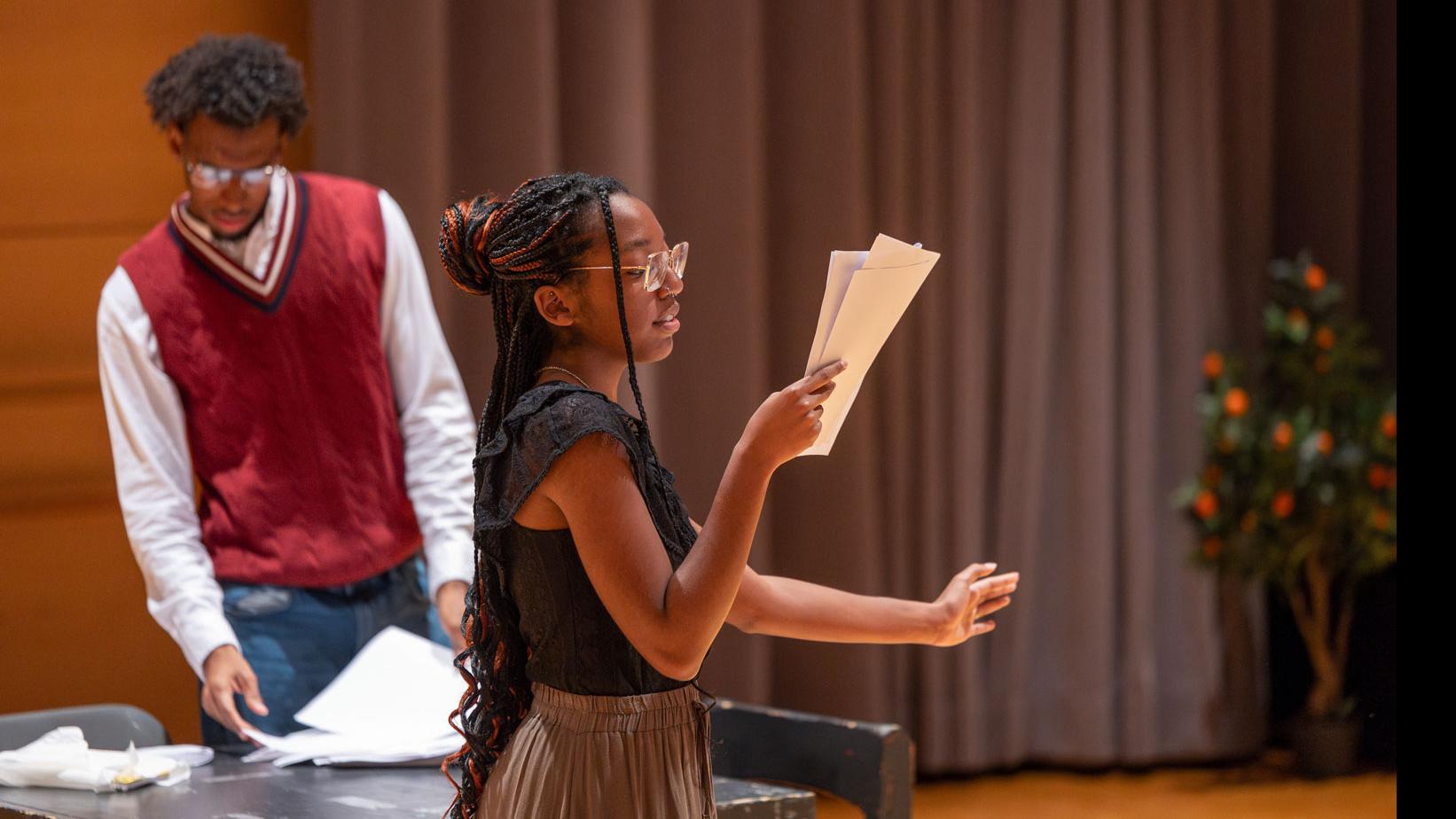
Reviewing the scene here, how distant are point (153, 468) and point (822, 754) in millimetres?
1244

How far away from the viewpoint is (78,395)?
3.63m

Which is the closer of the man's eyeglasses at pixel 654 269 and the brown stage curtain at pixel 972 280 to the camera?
the man's eyeglasses at pixel 654 269

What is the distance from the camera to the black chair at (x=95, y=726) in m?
2.41

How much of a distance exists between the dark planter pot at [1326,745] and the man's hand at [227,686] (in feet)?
10.4

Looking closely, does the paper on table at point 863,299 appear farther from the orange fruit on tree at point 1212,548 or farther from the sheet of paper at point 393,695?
the orange fruit on tree at point 1212,548

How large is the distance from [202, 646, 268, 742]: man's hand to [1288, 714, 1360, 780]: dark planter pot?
3165mm

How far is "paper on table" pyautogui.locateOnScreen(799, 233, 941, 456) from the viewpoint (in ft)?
4.87

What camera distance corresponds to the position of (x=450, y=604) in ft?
8.66

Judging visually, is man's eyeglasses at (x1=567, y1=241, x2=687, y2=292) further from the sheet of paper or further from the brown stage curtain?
the brown stage curtain

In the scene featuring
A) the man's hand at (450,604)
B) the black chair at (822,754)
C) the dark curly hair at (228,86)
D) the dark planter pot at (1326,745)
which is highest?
the dark curly hair at (228,86)

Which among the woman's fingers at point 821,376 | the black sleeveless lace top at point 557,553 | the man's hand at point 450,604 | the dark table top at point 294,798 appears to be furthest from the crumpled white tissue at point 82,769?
the woman's fingers at point 821,376

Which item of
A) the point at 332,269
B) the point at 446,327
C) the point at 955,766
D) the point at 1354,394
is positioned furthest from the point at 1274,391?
the point at 332,269

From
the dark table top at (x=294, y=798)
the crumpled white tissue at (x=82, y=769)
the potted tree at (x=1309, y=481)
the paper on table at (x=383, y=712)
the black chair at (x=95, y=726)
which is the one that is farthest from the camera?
the potted tree at (x=1309, y=481)

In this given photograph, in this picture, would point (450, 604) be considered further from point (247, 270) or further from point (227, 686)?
point (247, 270)
